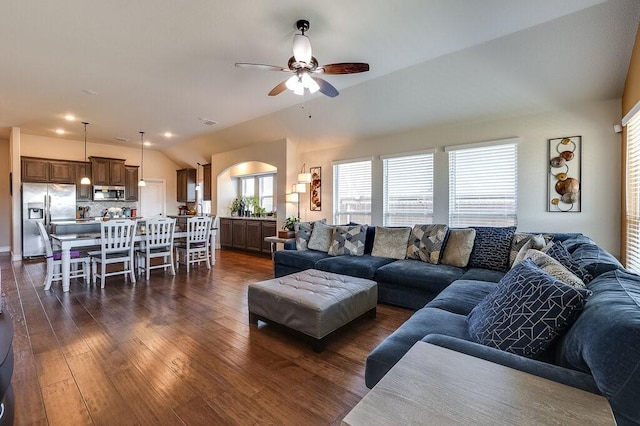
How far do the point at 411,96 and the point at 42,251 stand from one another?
327 inches

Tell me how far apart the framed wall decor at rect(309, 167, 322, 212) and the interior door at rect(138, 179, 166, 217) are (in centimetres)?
565

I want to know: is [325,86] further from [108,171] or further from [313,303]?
[108,171]

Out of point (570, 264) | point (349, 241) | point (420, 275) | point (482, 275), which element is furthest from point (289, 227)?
point (570, 264)

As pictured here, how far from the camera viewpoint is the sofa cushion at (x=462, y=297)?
212 centimetres

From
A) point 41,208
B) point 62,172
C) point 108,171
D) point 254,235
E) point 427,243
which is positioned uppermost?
point 108,171

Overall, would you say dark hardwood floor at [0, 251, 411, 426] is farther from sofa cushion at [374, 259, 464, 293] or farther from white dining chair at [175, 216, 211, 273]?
white dining chair at [175, 216, 211, 273]

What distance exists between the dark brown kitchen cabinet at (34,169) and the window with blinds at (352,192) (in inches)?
272

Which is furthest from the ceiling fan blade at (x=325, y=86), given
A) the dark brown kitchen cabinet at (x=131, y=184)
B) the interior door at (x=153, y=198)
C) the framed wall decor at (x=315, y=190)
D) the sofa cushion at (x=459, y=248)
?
the interior door at (x=153, y=198)

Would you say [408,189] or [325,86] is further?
[408,189]

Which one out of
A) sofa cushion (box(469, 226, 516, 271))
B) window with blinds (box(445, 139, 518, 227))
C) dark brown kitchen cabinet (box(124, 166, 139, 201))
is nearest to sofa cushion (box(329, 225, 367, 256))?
sofa cushion (box(469, 226, 516, 271))

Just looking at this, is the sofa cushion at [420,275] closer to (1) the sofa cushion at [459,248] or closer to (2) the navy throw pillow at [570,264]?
(1) the sofa cushion at [459,248]

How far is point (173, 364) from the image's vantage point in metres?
2.19

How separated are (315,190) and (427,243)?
127 inches

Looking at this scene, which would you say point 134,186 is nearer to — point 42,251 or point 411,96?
point 42,251
